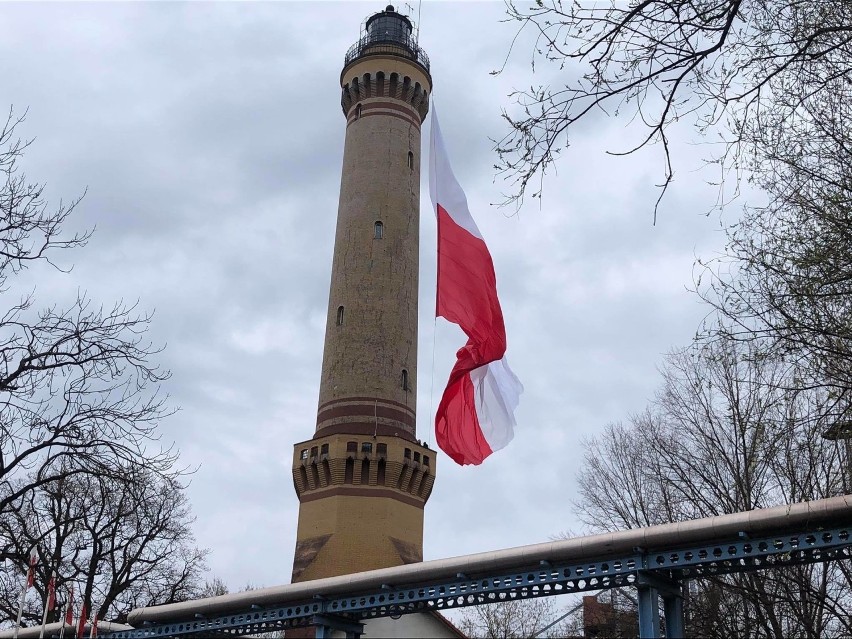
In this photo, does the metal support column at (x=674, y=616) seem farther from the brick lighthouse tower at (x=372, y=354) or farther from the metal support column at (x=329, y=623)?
the brick lighthouse tower at (x=372, y=354)

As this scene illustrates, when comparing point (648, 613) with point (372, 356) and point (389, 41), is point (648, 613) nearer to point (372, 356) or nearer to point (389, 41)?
point (372, 356)

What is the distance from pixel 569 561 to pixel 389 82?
27.7 meters

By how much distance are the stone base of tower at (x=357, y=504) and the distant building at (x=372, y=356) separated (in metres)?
0.04

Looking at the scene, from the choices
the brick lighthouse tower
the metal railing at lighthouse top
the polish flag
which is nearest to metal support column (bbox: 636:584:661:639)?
the polish flag

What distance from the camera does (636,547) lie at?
17.2 metres

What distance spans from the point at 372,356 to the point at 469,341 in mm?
18585

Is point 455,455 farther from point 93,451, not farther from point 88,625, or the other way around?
point 88,625

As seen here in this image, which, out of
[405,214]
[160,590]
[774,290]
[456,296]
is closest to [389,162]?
[405,214]

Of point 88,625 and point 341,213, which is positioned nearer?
point 88,625

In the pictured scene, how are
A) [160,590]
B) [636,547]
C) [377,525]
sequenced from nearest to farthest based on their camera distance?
1. [636,547]
2. [377,525]
3. [160,590]

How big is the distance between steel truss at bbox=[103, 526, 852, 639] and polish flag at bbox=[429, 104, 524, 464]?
3102mm

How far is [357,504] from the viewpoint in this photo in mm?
33656

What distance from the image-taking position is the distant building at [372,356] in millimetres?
33531

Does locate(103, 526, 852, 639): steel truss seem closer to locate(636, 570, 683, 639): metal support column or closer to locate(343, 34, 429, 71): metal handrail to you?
locate(636, 570, 683, 639): metal support column
